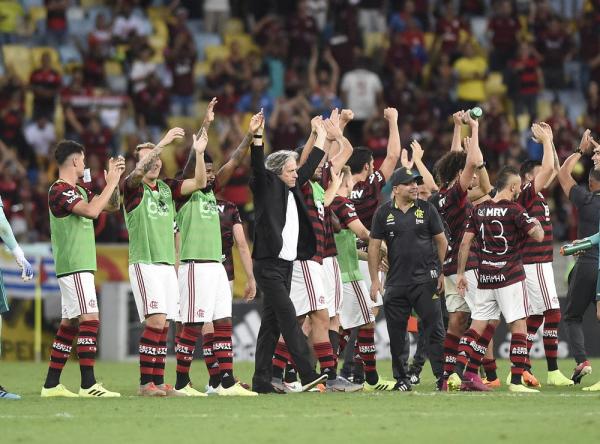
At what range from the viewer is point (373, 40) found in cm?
3056

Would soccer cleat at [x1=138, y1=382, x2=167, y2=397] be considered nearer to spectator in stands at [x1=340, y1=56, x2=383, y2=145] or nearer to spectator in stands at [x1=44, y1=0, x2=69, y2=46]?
spectator in stands at [x1=340, y1=56, x2=383, y2=145]

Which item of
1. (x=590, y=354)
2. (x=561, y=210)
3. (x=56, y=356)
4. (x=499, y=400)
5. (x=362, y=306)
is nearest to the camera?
(x=499, y=400)

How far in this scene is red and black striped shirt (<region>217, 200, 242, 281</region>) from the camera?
15.8 m

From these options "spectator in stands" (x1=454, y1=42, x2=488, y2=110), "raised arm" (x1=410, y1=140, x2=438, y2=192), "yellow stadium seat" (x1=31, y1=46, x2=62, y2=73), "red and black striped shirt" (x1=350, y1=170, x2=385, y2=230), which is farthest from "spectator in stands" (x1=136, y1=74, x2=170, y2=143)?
"raised arm" (x1=410, y1=140, x2=438, y2=192)

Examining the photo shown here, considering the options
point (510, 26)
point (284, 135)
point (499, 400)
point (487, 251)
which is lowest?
point (499, 400)

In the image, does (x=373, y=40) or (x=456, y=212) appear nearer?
(x=456, y=212)

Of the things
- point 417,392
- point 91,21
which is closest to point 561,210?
point 91,21

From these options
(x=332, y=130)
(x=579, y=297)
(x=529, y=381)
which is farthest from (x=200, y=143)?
(x=579, y=297)

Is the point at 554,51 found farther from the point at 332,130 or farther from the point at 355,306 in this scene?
the point at 332,130

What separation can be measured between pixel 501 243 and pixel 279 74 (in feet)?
49.5

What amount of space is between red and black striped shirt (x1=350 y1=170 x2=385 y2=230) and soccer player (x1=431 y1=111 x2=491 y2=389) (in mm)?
798

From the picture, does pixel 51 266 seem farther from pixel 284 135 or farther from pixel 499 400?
pixel 499 400

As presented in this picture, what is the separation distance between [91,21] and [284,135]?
5.49 m

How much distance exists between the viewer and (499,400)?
43.0 feet
